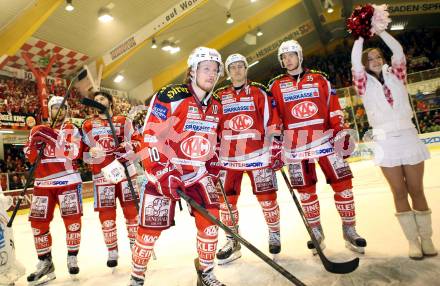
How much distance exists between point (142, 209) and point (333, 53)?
61.6 ft

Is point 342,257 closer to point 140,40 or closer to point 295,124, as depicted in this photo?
point 295,124

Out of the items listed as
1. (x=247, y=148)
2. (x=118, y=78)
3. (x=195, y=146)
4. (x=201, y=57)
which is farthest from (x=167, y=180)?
(x=118, y=78)

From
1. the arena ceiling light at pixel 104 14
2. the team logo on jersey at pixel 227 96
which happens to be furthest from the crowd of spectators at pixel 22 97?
the team logo on jersey at pixel 227 96

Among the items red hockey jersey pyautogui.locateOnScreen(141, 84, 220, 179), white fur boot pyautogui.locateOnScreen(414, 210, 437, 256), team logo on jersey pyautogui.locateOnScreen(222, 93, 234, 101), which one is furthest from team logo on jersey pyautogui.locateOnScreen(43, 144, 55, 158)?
white fur boot pyautogui.locateOnScreen(414, 210, 437, 256)

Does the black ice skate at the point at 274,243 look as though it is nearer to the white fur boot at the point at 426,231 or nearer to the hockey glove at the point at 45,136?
the white fur boot at the point at 426,231

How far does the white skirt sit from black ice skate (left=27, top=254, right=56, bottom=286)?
9.56ft

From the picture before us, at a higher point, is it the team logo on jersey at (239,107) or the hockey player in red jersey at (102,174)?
the team logo on jersey at (239,107)

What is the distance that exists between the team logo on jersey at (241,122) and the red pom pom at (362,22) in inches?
41.6

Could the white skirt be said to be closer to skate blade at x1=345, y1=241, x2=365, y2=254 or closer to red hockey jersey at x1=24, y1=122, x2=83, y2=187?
skate blade at x1=345, y1=241, x2=365, y2=254

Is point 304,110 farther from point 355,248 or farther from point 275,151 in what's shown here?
point 355,248

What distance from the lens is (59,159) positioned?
3.19 m

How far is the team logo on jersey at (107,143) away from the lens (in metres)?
3.35

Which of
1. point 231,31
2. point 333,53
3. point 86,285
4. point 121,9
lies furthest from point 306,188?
point 333,53

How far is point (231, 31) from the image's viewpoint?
Answer: 13.8 metres
